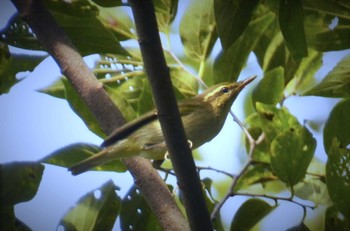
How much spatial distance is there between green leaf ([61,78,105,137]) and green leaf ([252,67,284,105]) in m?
0.61

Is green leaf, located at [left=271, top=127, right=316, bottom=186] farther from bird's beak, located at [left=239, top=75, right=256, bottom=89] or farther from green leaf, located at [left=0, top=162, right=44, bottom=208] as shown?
green leaf, located at [left=0, top=162, right=44, bottom=208]

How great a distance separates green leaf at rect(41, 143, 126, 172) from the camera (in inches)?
79.7

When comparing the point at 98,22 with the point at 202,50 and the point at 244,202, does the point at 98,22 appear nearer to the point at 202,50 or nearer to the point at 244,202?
the point at 202,50

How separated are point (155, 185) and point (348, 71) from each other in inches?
28.8

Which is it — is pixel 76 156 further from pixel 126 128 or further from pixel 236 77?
pixel 236 77

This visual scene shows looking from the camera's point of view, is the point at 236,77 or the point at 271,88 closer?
the point at 271,88

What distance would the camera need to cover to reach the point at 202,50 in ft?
7.11

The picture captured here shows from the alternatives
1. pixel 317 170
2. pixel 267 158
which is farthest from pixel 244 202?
pixel 317 170

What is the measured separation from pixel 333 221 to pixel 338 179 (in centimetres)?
22

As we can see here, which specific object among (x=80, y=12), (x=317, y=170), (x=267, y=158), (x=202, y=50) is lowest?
(x=317, y=170)

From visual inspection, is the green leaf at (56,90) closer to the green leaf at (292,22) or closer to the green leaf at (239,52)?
the green leaf at (239,52)

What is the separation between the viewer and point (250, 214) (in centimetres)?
199

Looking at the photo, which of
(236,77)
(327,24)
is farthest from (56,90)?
(327,24)

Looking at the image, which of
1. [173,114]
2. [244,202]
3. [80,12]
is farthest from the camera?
[244,202]
